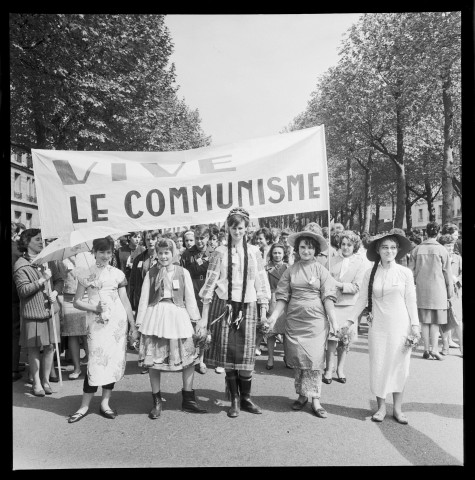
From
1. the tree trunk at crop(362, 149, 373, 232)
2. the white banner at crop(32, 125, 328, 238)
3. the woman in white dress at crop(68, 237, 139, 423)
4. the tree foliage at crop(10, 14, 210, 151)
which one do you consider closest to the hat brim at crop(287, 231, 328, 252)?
the white banner at crop(32, 125, 328, 238)

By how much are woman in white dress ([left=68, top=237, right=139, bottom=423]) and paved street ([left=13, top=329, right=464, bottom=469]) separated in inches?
11.0

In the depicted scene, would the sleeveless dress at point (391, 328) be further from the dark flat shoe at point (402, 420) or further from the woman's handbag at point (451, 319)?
the woman's handbag at point (451, 319)

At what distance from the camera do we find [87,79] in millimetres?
12695

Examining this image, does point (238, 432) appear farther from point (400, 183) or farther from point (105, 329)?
point (400, 183)

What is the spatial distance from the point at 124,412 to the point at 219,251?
6.32 feet

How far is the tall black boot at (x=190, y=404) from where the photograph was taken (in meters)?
4.65

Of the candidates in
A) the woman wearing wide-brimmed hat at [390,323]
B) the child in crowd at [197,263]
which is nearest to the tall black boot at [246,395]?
the woman wearing wide-brimmed hat at [390,323]

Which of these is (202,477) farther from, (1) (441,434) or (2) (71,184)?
(2) (71,184)

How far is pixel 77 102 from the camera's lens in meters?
12.7

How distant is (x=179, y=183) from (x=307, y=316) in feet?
6.39

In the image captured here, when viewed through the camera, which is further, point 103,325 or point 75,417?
point 103,325

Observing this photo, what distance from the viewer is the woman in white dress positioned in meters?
4.50

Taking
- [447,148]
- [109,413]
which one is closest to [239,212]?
[109,413]

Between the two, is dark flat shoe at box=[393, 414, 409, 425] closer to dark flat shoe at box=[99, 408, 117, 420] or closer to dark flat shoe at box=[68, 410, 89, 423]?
dark flat shoe at box=[99, 408, 117, 420]
